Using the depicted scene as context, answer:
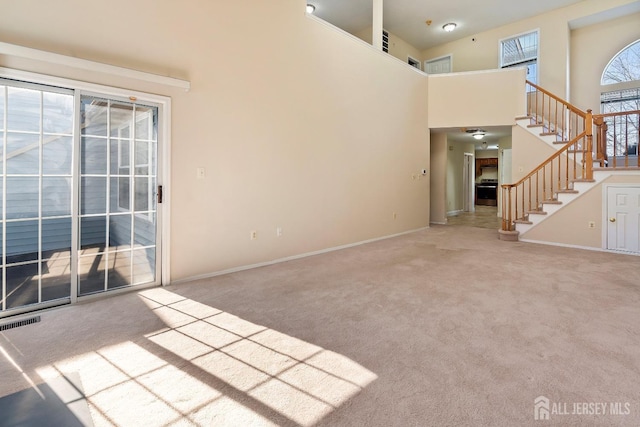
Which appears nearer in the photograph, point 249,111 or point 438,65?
point 249,111

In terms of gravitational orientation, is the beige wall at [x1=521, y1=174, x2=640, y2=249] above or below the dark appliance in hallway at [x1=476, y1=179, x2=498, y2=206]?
below

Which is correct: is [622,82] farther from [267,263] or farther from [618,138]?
[267,263]

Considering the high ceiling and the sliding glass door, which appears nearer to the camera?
the sliding glass door

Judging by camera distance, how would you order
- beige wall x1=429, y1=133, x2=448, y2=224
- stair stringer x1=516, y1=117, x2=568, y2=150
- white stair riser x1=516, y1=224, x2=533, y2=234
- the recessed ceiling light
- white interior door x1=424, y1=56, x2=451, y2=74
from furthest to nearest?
1. white interior door x1=424, y1=56, x2=451, y2=74
2. beige wall x1=429, y1=133, x2=448, y2=224
3. the recessed ceiling light
4. stair stringer x1=516, y1=117, x2=568, y2=150
5. white stair riser x1=516, y1=224, x2=533, y2=234

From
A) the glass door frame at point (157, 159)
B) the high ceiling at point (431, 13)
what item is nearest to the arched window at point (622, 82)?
the high ceiling at point (431, 13)

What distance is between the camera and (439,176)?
841 centimetres

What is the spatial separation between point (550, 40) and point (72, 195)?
9.40 m

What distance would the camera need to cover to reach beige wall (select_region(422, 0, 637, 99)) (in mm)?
6754

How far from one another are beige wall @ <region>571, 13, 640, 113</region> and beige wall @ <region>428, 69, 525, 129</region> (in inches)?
68.3

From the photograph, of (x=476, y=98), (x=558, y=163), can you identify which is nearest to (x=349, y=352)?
(x=558, y=163)

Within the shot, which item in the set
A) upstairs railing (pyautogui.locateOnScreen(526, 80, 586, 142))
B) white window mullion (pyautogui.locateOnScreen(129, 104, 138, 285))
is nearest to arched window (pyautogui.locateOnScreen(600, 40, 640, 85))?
upstairs railing (pyautogui.locateOnScreen(526, 80, 586, 142))

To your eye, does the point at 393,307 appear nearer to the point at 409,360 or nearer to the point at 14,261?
the point at 409,360

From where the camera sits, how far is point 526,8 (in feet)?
23.3

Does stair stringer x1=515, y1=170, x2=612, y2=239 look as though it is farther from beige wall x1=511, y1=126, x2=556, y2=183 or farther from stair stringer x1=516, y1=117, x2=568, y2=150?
stair stringer x1=516, y1=117, x2=568, y2=150
